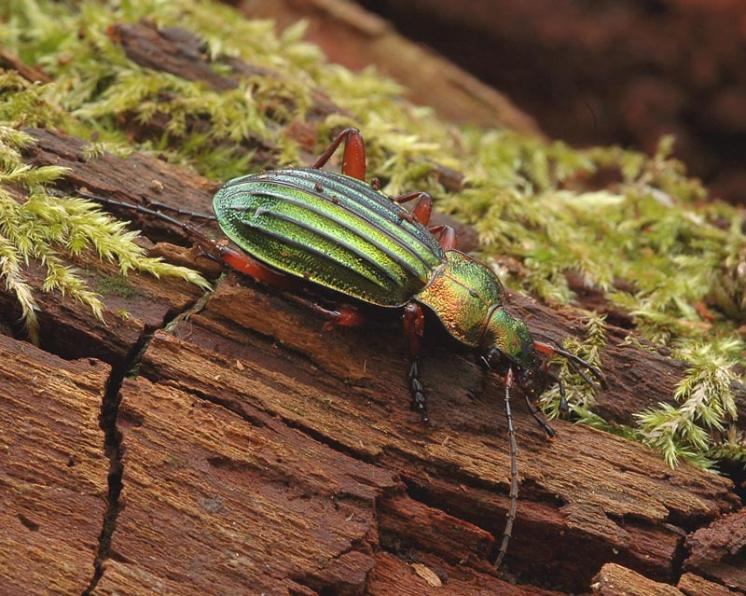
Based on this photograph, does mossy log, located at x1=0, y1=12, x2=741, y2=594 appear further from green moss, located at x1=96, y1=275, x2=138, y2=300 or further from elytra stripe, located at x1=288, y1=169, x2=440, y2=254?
elytra stripe, located at x1=288, y1=169, x2=440, y2=254

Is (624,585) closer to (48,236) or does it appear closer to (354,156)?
(354,156)

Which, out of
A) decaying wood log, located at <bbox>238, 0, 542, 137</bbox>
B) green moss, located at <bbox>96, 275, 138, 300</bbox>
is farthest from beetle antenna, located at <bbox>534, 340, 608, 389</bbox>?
decaying wood log, located at <bbox>238, 0, 542, 137</bbox>

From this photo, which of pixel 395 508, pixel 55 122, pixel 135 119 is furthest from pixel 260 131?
pixel 395 508

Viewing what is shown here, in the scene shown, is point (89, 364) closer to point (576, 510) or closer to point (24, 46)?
point (576, 510)

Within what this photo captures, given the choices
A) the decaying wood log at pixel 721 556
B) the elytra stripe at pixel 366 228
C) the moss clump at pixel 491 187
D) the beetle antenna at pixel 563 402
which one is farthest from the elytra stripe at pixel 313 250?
the decaying wood log at pixel 721 556

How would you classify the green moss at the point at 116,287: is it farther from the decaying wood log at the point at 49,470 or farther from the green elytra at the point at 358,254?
the green elytra at the point at 358,254
